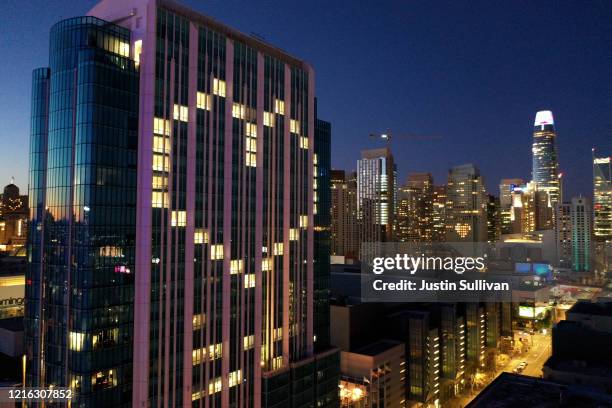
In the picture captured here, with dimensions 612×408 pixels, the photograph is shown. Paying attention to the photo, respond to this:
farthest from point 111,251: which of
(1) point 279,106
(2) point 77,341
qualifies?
(1) point 279,106

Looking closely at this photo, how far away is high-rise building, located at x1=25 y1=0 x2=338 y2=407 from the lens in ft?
177

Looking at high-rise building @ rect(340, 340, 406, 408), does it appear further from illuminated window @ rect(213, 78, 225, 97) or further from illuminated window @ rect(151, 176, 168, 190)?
illuminated window @ rect(213, 78, 225, 97)

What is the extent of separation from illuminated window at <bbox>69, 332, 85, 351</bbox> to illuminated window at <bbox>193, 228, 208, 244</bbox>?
58.2 feet

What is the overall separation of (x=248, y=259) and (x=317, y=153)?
26.6 m

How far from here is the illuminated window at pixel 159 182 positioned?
57594 mm

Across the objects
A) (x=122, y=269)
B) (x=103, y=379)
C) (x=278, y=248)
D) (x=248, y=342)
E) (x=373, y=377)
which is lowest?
(x=373, y=377)

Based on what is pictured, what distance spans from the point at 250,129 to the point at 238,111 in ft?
11.3

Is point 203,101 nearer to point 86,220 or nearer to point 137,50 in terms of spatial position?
point 137,50

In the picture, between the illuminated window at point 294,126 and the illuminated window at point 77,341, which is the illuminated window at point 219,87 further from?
the illuminated window at point 77,341

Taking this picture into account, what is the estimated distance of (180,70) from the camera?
60500 millimetres

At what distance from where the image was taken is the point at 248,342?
225ft

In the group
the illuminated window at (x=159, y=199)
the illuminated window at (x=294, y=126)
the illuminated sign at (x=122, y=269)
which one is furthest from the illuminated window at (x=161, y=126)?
the illuminated window at (x=294, y=126)

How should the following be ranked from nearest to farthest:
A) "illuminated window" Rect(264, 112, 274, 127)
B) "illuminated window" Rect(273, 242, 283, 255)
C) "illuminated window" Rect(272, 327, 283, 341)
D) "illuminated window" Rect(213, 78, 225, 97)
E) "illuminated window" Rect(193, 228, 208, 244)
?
1. "illuminated window" Rect(193, 228, 208, 244)
2. "illuminated window" Rect(213, 78, 225, 97)
3. "illuminated window" Rect(264, 112, 274, 127)
4. "illuminated window" Rect(272, 327, 283, 341)
5. "illuminated window" Rect(273, 242, 283, 255)

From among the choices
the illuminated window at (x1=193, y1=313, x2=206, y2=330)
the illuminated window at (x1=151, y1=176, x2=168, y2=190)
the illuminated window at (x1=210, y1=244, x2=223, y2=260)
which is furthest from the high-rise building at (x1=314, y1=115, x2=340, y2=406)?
the illuminated window at (x1=151, y1=176, x2=168, y2=190)
